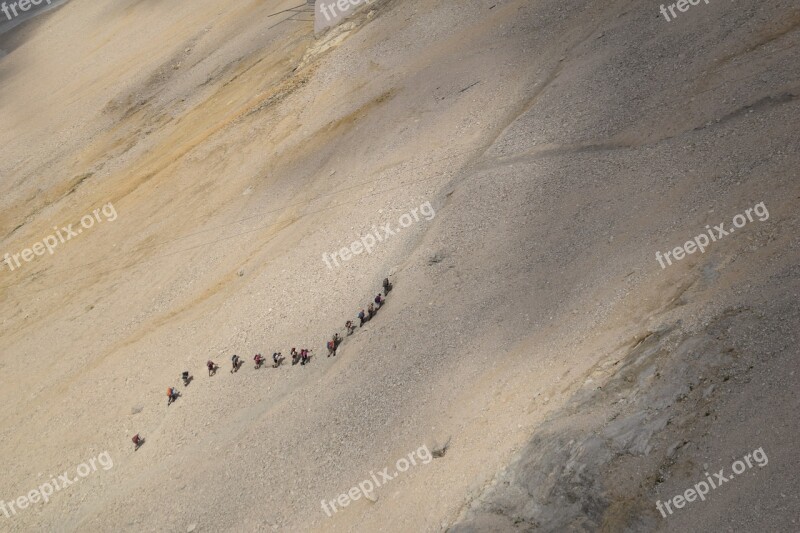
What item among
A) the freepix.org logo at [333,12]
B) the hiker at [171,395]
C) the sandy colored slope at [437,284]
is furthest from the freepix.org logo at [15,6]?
the hiker at [171,395]

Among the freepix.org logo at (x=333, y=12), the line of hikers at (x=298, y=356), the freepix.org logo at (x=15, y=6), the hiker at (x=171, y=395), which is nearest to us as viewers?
the line of hikers at (x=298, y=356)

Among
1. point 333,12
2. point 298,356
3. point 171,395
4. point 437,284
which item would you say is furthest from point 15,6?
point 437,284

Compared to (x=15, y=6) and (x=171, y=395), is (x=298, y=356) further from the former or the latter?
(x=15, y=6)

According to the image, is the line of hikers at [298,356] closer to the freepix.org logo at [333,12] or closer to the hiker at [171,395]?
the hiker at [171,395]

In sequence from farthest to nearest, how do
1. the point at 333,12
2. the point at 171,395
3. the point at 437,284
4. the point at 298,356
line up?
the point at 333,12, the point at 171,395, the point at 298,356, the point at 437,284

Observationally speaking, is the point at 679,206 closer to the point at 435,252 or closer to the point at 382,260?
the point at 435,252

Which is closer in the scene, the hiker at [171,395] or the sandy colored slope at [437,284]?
the sandy colored slope at [437,284]
